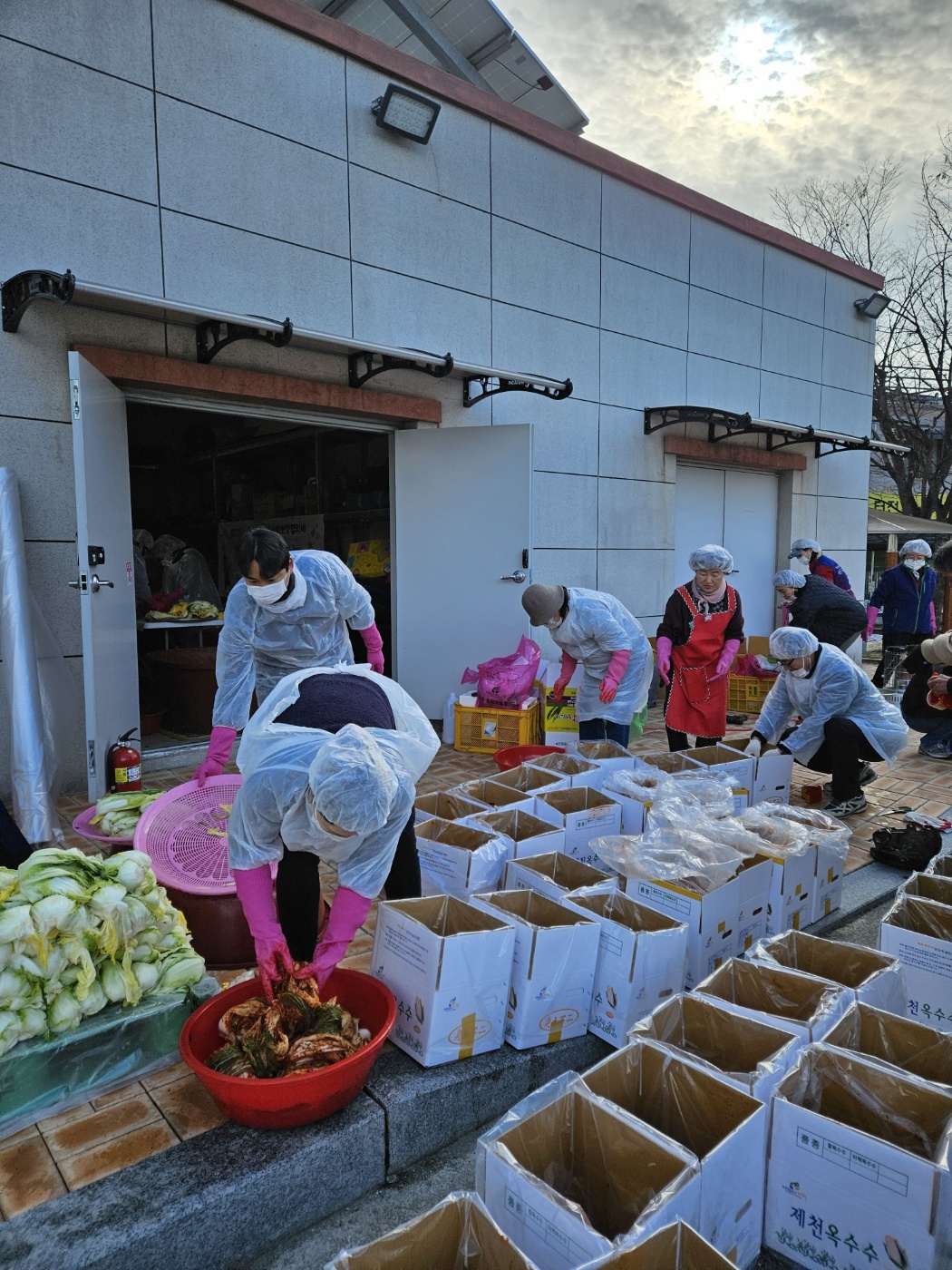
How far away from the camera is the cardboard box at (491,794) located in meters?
3.74

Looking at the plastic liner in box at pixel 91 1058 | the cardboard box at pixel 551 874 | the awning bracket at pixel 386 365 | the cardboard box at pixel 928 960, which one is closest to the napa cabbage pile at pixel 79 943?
the plastic liner in box at pixel 91 1058

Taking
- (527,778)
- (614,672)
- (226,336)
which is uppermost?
(226,336)

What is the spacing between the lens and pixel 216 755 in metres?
3.28

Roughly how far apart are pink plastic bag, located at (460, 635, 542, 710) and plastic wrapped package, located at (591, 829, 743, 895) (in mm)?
3005

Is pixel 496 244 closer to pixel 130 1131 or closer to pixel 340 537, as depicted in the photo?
pixel 340 537

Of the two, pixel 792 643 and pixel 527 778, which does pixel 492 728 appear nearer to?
pixel 527 778

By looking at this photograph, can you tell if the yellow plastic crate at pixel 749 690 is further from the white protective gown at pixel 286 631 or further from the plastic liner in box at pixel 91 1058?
the plastic liner in box at pixel 91 1058

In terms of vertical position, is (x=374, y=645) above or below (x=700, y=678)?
above

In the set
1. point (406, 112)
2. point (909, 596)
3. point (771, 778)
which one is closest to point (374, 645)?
point (771, 778)

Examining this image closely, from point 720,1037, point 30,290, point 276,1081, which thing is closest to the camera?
point 276,1081

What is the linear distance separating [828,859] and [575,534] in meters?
4.86

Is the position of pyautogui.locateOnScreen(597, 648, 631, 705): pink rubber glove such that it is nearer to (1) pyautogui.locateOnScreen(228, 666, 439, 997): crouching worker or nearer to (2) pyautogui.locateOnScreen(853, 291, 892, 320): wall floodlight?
(1) pyautogui.locateOnScreen(228, 666, 439, 997): crouching worker

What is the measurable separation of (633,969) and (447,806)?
1.41 metres

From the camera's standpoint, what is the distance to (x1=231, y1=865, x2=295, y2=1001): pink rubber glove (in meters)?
2.29
